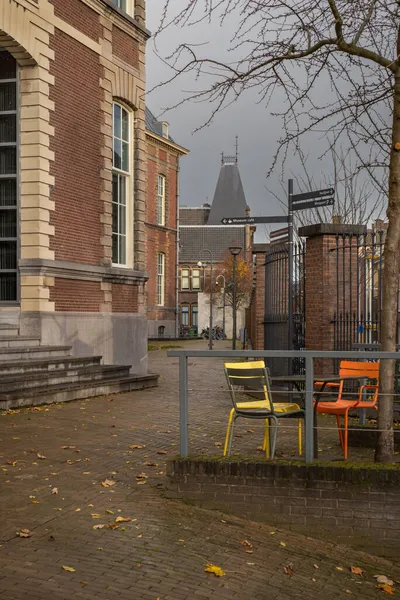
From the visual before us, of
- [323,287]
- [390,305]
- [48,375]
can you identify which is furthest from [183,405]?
[323,287]

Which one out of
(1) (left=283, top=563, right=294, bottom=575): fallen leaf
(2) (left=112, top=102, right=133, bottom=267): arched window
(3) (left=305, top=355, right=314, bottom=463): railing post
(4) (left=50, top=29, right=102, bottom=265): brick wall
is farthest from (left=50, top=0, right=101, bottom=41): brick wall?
(1) (left=283, top=563, right=294, bottom=575): fallen leaf

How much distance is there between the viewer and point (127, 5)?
764 inches

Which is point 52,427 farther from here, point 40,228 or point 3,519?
point 40,228

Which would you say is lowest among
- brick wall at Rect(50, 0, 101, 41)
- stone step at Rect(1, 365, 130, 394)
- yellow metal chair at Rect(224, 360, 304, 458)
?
stone step at Rect(1, 365, 130, 394)

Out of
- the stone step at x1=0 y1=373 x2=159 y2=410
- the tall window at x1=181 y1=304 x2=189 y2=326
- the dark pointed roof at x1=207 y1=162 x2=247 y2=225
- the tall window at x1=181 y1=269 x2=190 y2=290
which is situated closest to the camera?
the stone step at x1=0 y1=373 x2=159 y2=410

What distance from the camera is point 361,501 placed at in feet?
20.9

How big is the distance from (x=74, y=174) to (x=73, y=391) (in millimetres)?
5302

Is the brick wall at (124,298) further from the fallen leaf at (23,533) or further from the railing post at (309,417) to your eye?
the fallen leaf at (23,533)

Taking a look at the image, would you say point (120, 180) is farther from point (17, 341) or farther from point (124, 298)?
point (17, 341)

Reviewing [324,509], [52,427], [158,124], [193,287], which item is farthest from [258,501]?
[193,287]

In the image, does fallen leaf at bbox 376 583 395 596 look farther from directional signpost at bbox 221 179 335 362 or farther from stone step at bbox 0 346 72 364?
stone step at bbox 0 346 72 364

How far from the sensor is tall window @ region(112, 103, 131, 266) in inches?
744

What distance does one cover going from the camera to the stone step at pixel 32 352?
1347 cm

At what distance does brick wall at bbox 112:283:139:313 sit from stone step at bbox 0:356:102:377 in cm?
297
